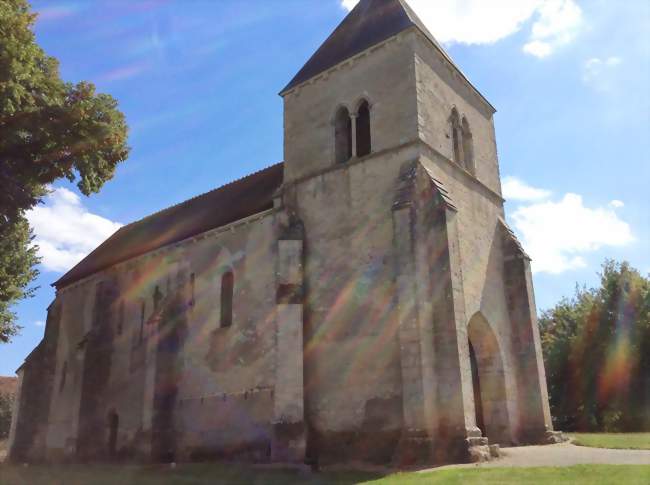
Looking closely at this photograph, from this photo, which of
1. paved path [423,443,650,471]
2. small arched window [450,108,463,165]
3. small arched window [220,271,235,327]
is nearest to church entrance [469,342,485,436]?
paved path [423,443,650,471]

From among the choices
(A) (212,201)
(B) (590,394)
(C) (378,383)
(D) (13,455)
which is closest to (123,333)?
(A) (212,201)

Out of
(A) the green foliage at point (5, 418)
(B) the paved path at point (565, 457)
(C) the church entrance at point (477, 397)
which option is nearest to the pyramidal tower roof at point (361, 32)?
(C) the church entrance at point (477, 397)

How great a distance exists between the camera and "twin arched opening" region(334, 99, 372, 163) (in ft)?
66.4

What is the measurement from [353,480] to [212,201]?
16494 mm

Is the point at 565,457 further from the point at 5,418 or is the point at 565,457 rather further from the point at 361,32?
the point at 5,418

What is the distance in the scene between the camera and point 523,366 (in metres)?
19.9

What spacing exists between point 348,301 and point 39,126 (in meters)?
10.3

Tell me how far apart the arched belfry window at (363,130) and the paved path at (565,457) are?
10548mm

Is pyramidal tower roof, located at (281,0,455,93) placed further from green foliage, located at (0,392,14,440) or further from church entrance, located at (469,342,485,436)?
green foliage, located at (0,392,14,440)

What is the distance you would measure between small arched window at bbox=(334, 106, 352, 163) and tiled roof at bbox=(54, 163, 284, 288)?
3122 mm

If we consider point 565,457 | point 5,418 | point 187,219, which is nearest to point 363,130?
point 187,219

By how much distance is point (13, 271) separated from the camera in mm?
22906

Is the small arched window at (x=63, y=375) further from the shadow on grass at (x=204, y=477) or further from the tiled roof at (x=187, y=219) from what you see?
the shadow on grass at (x=204, y=477)

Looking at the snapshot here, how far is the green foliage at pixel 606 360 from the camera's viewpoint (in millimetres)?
28312
